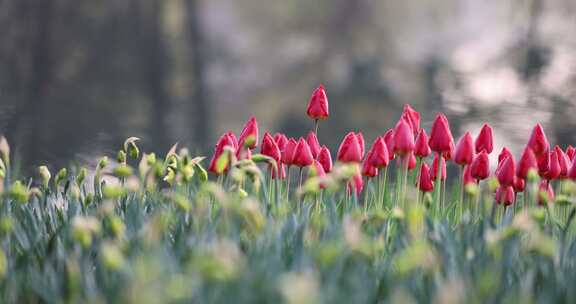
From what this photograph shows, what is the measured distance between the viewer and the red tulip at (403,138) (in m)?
2.59

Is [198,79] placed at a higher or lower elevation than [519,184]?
higher

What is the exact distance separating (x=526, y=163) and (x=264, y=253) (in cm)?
92

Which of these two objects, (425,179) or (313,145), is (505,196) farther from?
(313,145)

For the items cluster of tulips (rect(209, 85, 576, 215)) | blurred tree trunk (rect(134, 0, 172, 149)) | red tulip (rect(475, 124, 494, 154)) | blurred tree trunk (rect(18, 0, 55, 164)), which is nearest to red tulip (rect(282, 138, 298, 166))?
cluster of tulips (rect(209, 85, 576, 215))

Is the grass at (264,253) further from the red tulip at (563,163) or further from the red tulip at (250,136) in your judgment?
the red tulip at (563,163)

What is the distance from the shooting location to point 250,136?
2541 millimetres

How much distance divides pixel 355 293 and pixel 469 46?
37.3 feet

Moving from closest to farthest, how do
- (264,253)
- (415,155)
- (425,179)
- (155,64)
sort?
1. (264,253)
2. (415,155)
3. (425,179)
4. (155,64)

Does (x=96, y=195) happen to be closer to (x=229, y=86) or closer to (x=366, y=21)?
(x=229, y=86)

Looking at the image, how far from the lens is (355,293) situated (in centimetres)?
198

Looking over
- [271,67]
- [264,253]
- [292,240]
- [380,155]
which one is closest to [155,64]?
[271,67]

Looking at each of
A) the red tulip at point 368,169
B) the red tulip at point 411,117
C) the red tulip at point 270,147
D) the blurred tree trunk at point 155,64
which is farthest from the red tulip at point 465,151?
the blurred tree trunk at point 155,64

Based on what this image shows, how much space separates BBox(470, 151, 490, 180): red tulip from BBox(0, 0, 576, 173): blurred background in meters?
4.64

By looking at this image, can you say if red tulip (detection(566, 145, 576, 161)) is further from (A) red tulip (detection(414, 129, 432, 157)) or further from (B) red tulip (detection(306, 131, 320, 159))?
(B) red tulip (detection(306, 131, 320, 159))
